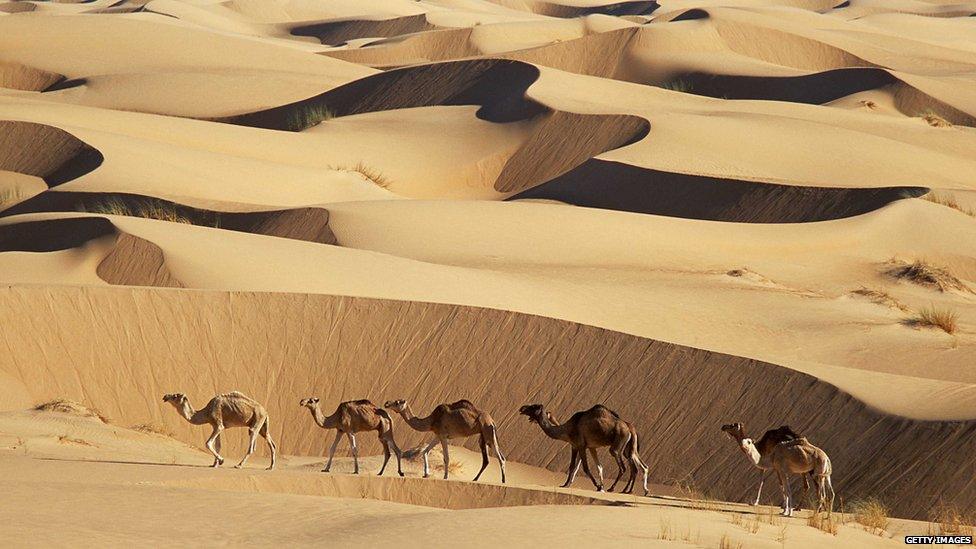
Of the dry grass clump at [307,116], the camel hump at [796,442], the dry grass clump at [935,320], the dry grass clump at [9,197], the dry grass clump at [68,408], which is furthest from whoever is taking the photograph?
the dry grass clump at [307,116]

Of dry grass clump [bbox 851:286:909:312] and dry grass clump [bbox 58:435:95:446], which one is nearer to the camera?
dry grass clump [bbox 58:435:95:446]

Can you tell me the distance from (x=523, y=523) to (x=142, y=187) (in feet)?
62.8

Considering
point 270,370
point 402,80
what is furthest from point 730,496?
point 402,80

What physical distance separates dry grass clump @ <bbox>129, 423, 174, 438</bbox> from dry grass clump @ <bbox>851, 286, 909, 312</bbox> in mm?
10076

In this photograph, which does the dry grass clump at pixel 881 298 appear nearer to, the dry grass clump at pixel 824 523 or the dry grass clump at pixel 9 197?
the dry grass clump at pixel 824 523

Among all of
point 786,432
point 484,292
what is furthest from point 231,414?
point 484,292

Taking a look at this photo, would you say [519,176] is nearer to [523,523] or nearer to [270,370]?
[270,370]

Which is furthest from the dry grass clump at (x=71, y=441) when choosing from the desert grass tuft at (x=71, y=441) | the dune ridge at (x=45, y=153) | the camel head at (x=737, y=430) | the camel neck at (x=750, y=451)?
the dune ridge at (x=45, y=153)

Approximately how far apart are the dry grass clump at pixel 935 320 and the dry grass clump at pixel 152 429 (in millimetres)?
9391

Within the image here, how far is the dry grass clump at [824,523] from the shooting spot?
968 cm

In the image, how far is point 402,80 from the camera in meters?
42.4

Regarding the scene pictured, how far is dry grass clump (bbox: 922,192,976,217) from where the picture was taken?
27.5 metres

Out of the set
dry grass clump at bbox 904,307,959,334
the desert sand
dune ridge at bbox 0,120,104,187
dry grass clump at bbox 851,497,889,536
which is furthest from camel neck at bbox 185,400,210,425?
dune ridge at bbox 0,120,104,187

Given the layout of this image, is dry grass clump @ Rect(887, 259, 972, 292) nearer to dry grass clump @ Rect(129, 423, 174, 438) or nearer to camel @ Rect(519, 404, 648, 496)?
camel @ Rect(519, 404, 648, 496)
